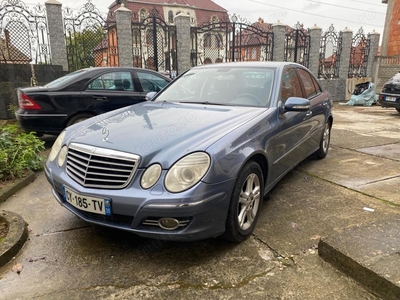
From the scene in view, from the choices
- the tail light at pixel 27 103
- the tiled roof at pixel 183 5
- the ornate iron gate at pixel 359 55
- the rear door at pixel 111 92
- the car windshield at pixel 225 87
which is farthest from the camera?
the tiled roof at pixel 183 5

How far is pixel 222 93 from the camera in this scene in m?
3.57

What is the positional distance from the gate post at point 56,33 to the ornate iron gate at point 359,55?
43.8 ft

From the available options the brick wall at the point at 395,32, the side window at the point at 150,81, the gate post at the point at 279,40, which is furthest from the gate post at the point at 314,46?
the side window at the point at 150,81

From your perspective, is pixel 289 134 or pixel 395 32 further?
pixel 395 32

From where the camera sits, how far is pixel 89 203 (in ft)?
7.54

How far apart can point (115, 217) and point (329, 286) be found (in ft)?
5.15

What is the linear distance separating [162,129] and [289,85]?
189cm

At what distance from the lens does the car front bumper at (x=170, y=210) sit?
6.92ft

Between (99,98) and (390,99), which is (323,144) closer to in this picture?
(99,98)

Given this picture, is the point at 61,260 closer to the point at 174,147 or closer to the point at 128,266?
the point at 128,266

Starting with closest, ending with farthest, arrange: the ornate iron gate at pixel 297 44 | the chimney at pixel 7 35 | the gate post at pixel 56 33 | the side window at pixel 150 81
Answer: the side window at pixel 150 81, the chimney at pixel 7 35, the gate post at pixel 56 33, the ornate iron gate at pixel 297 44

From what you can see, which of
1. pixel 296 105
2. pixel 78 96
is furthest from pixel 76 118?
pixel 296 105

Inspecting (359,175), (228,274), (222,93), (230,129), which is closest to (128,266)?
(228,274)

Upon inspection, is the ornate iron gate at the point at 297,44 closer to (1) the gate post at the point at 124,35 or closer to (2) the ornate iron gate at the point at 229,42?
(2) the ornate iron gate at the point at 229,42
